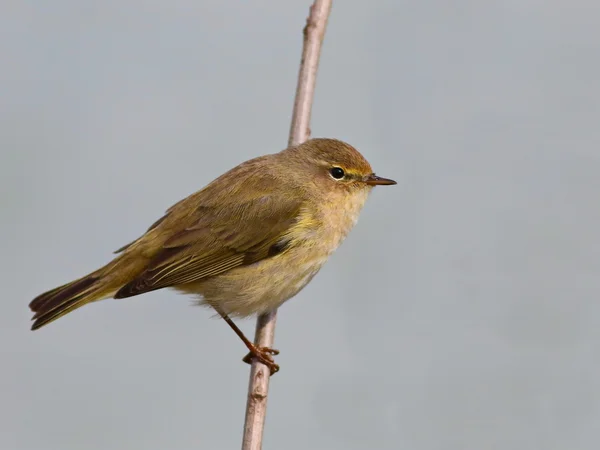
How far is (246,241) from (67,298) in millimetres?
1022

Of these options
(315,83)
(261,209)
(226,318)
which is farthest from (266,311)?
(315,83)

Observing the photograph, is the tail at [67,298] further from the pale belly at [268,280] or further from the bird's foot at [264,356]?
the bird's foot at [264,356]

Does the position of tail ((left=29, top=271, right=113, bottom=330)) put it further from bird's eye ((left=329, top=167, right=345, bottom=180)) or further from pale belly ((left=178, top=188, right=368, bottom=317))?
bird's eye ((left=329, top=167, right=345, bottom=180))

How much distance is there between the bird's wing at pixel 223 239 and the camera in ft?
14.5

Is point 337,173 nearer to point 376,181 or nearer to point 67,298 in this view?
point 376,181

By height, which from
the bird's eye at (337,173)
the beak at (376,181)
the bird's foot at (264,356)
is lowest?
the bird's foot at (264,356)

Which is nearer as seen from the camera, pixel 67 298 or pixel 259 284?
pixel 67 298

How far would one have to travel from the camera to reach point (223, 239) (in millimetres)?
4516

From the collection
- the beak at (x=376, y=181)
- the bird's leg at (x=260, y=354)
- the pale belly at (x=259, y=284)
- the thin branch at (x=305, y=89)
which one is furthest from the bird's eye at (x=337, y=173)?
the bird's leg at (x=260, y=354)

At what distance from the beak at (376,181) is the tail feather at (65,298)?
1.67 metres

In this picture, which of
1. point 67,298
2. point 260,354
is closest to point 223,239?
point 260,354

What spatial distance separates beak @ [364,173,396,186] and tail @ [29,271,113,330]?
1.65m

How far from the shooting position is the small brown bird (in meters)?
4.42

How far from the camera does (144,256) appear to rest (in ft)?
14.8
